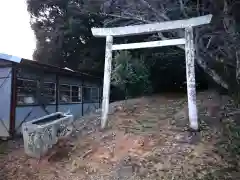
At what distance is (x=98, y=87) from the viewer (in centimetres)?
1614

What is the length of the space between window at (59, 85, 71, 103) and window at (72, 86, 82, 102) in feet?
1.47

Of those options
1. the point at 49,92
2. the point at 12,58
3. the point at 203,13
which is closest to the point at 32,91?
the point at 49,92

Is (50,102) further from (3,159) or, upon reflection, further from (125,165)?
(125,165)

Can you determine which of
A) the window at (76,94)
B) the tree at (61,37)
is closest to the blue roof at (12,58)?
the window at (76,94)

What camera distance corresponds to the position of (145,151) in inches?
232

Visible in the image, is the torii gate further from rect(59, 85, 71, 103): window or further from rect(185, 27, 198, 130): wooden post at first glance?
rect(59, 85, 71, 103): window

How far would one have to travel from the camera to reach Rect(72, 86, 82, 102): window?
13.3 meters

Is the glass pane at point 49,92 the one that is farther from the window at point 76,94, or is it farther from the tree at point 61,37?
the tree at point 61,37

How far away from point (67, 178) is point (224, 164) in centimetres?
295

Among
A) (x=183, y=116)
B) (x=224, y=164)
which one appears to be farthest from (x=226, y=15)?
(x=224, y=164)

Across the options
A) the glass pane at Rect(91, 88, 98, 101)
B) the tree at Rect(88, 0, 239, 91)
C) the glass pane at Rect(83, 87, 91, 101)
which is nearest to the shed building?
the glass pane at Rect(83, 87, 91, 101)

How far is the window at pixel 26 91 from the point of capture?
9.52 metres

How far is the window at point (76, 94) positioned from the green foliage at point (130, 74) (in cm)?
264

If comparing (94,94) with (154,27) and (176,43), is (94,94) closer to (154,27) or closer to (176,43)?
(154,27)
